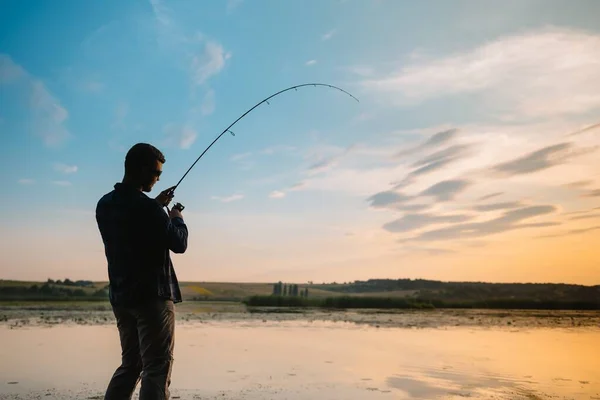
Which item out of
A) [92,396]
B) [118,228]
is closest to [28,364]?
[92,396]

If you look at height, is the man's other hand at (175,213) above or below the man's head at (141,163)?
below

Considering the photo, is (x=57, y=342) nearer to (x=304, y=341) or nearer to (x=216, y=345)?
(x=216, y=345)

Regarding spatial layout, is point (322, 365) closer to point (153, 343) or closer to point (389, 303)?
point (153, 343)

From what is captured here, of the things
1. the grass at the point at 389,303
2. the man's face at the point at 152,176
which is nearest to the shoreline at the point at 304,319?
the grass at the point at 389,303

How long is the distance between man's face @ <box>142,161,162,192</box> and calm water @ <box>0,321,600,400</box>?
3422 millimetres

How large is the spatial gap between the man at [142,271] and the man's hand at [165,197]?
0.25 m

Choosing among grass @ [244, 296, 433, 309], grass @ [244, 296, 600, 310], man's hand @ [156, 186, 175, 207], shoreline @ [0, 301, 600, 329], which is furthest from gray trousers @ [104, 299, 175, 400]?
grass @ [244, 296, 433, 309]

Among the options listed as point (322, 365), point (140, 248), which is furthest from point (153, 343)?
point (322, 365)

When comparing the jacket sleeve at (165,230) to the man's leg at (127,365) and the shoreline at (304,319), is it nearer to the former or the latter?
the man's leg at (127,365)

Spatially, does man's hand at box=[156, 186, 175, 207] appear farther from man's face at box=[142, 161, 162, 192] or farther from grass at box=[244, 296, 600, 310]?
grass at box=[244, 296, 600, 310]

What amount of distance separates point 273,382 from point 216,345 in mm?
4645

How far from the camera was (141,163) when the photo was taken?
4113 mm

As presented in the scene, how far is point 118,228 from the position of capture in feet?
13.0

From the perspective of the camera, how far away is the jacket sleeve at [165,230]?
12.8 ft
